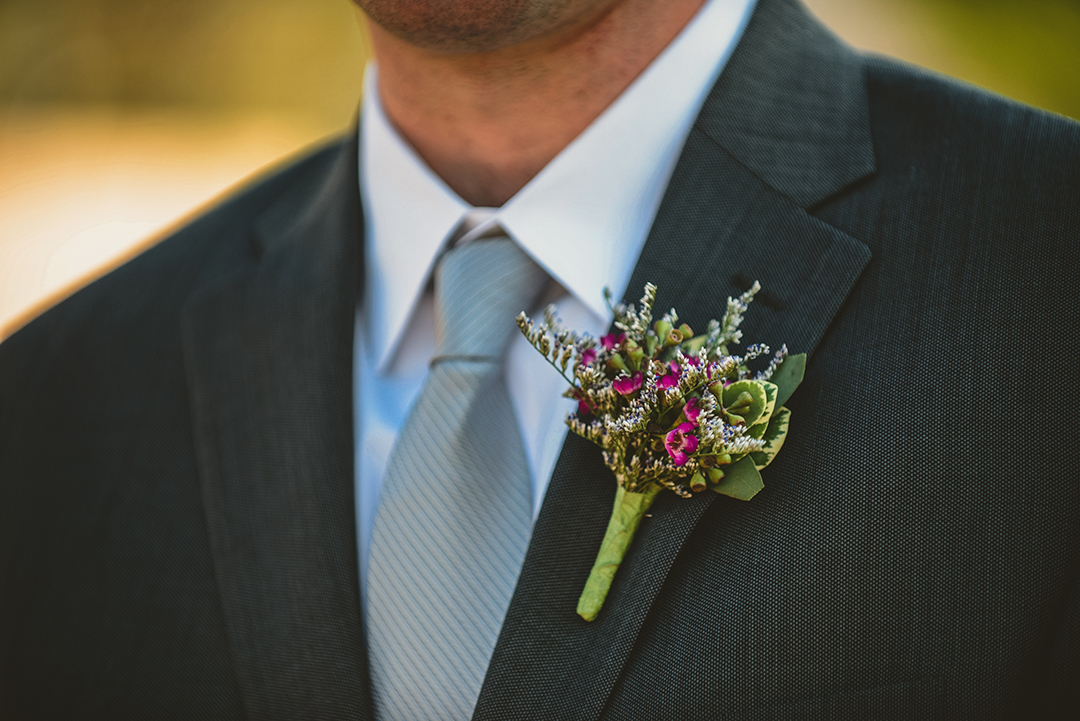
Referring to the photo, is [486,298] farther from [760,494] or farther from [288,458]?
[760,494]

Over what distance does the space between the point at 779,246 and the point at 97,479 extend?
4.87 ft

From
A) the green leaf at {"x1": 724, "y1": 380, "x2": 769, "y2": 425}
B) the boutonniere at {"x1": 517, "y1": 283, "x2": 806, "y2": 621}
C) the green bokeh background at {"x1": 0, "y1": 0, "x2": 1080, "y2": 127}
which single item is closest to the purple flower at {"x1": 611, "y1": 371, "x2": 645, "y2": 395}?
the boutonniere at {"x1": 517, "y1": 283, "x2": 806, "y2": 621}

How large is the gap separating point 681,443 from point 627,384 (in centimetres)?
12

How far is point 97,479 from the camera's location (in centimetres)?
183

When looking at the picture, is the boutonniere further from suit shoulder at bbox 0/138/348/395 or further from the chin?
suit shoulder at bbox 0/138/348/395

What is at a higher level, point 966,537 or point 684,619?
point 966,537

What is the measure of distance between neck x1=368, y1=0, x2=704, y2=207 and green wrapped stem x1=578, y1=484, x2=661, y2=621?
75 cm

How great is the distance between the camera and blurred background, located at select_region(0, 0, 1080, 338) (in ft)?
39.7

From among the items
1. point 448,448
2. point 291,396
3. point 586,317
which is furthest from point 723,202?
point 291,396

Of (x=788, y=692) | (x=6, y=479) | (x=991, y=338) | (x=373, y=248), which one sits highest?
(x=991, y=338)

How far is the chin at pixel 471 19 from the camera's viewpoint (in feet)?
4.70

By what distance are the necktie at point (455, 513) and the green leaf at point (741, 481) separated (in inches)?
15.6

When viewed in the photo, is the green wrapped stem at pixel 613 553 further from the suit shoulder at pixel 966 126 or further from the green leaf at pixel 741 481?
the suit shoulder at pixel 966 126

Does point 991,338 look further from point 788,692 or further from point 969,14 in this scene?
point 969,14
